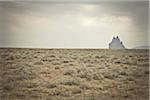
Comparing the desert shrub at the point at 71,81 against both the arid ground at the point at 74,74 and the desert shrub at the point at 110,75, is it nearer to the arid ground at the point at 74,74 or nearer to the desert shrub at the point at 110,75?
the arid ground at the point at 74,74

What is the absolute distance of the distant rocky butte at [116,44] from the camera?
3891 millimetres

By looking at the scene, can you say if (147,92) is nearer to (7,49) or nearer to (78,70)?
(78,70)

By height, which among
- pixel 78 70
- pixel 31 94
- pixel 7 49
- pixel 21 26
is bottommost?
pixel 31 94

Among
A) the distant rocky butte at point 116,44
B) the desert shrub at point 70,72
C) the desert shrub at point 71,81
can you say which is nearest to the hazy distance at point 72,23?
the distant rocky butte at point 116,44

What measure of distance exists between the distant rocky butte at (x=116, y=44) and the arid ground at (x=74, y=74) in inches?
2.2

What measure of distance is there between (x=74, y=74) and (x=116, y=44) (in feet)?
1.92

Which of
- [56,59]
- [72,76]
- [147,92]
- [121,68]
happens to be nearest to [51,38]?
[56,59]

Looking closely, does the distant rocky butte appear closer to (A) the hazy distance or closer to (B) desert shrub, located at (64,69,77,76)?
(A) the hazy distance

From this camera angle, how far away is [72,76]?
12.8 ft

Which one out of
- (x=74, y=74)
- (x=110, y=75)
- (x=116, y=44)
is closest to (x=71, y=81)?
(x=74, y=74)

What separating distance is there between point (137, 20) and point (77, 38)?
73cm

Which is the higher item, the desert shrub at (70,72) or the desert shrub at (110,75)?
the desert shrub at (70,72)

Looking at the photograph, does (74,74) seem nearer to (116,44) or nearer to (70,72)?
(70,72)

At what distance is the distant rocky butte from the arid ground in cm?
6
